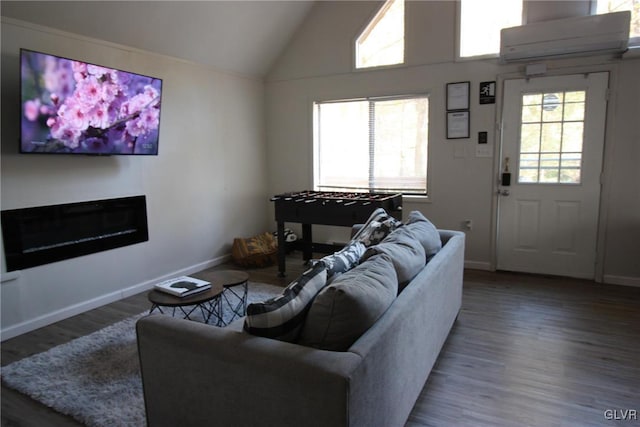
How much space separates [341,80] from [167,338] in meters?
4.30

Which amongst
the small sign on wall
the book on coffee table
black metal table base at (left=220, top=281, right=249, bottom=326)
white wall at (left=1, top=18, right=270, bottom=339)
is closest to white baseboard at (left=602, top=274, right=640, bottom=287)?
the small sign on wall

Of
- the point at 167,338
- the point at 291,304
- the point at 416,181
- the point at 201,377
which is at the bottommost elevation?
the point at 201,377

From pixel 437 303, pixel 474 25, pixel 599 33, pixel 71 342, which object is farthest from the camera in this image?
pixel 474 25

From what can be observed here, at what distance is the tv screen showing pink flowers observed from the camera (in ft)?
9.64

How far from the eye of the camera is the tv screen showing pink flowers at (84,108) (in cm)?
294

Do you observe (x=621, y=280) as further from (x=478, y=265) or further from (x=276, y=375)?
(x=276, y=375)

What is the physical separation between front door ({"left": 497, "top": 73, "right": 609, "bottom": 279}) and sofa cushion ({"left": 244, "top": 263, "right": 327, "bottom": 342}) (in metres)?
3.61

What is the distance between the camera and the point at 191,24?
4.14 m

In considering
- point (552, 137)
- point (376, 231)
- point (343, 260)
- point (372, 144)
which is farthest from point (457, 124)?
point (343, 260)

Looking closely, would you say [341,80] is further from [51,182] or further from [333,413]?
[333,413]

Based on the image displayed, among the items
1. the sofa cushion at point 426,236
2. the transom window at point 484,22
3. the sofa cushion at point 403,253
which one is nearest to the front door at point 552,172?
the transom window at point 484,22

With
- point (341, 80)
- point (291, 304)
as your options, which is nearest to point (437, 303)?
point (291, 304)

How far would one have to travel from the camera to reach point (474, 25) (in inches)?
175

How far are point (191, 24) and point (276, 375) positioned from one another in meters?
3.87
